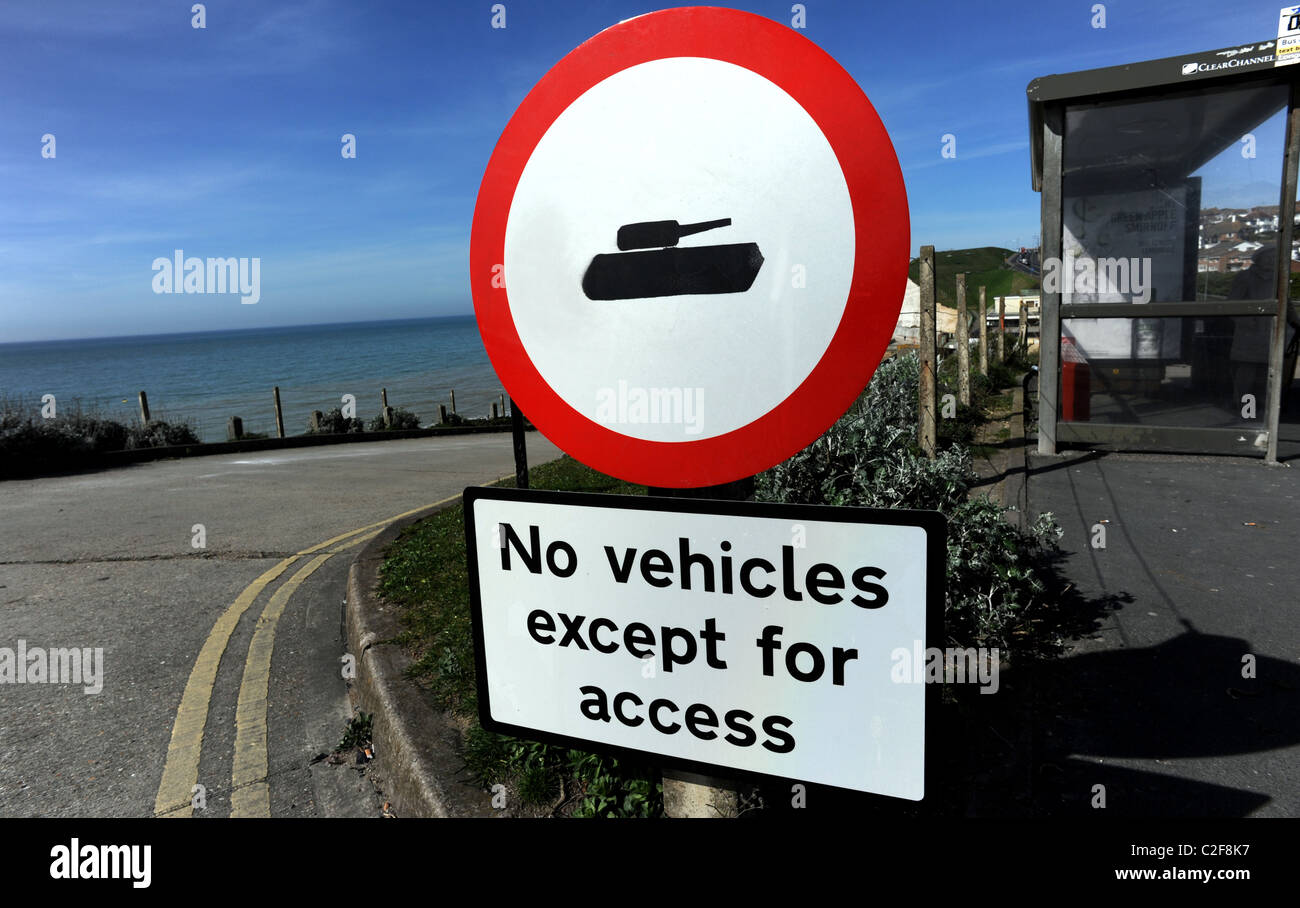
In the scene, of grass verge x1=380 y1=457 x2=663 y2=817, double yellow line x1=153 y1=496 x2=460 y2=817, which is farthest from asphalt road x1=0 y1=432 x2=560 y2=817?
grass verge x1=380 y1=457 x2=663 y2=817

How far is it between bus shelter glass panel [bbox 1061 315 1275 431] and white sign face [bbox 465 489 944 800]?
28.9 feet

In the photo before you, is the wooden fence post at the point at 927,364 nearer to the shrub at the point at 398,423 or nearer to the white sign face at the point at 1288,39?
the white sign face at the point at 1288,39

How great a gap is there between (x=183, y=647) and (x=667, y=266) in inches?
196

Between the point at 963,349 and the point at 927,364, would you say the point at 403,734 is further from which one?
the point at 963,349

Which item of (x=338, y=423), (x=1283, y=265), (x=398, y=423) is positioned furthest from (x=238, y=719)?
(x=398, y=423)

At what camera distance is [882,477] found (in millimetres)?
4559

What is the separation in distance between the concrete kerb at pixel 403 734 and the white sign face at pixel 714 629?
4.80ft

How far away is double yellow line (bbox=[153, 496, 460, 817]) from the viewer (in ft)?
10.6

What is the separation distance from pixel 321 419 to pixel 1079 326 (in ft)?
62.1

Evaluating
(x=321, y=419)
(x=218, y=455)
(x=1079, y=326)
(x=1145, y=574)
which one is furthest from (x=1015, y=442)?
(x=321, y=419)

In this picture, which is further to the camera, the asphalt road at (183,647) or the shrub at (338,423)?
the shrub at (338,423)

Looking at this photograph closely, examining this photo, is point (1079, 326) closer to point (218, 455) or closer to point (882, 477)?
point (882, 477)

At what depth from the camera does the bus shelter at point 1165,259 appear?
7.73m

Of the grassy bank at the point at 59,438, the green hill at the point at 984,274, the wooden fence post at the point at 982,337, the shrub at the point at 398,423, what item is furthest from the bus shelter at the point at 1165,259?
the green hill at the point at 984,274
